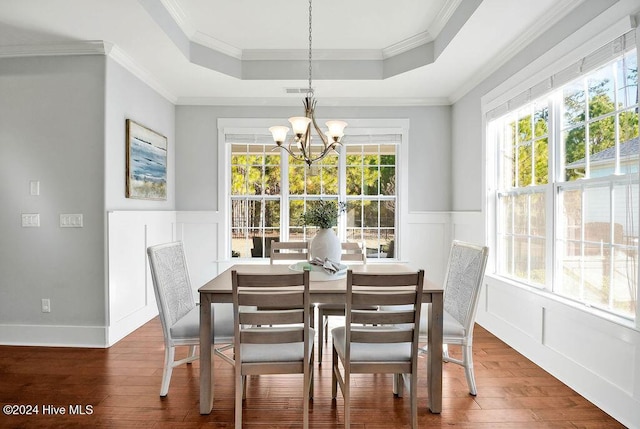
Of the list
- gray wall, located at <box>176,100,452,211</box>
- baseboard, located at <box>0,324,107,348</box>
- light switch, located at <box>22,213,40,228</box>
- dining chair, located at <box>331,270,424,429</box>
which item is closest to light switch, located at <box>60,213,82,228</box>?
light switch, located at <box>22,213,40,228</box>

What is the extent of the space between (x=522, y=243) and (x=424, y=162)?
180 centimetres

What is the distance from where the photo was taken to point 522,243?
3.30 m

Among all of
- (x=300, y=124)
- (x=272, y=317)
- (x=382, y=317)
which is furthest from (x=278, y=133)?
(x=382, y=317)

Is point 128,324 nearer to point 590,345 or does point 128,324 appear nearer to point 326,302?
point 326,302

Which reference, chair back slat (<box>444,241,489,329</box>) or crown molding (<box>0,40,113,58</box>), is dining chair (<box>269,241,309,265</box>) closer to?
chair back slat (<box>444,241,489,329</box>)

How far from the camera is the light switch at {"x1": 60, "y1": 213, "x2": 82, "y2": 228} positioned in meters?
3.28

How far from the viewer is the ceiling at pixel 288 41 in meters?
2.81

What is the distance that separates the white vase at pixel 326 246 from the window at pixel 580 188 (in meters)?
1.65

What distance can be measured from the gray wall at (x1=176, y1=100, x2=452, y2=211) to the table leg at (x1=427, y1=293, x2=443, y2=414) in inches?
109


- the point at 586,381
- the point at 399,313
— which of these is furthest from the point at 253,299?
the point at 586,381

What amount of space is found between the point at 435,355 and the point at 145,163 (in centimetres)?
337

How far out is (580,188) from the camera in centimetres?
258

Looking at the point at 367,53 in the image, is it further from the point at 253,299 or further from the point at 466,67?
the point at 253,299

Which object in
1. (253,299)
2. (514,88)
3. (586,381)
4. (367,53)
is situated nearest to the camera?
(253,299)
